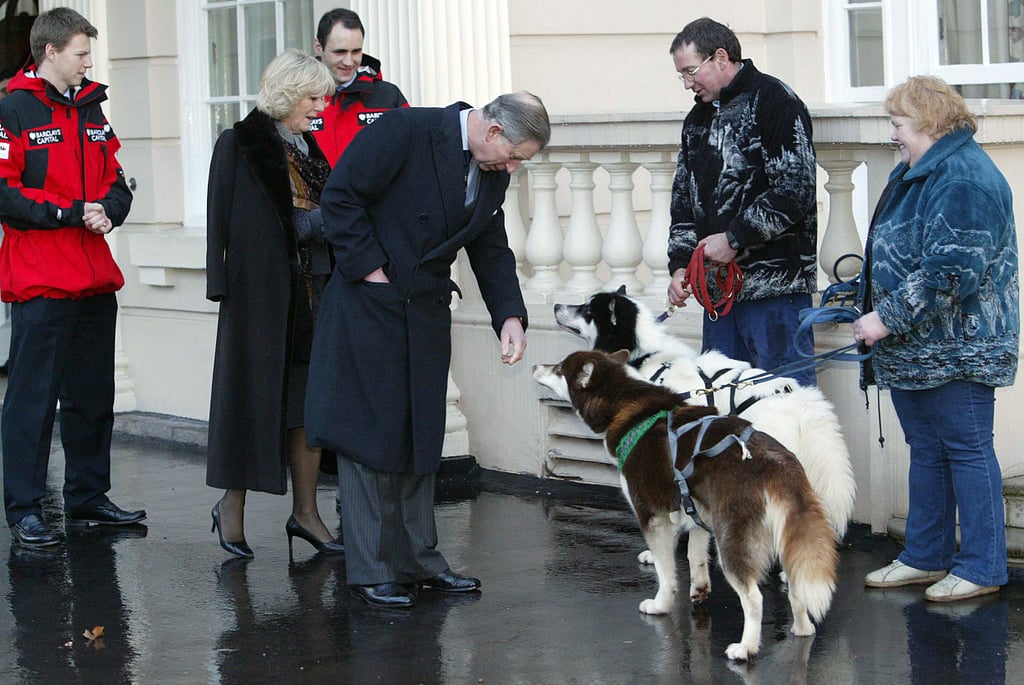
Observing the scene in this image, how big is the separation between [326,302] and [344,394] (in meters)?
0.36

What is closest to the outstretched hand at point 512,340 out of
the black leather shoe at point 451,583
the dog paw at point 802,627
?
the black leather shoe at point 451,583

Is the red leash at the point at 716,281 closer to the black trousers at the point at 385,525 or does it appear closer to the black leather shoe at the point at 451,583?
the black trousers at the point at 385,525

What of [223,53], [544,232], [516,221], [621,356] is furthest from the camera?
[223,53]

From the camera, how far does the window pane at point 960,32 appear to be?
9.25 meters

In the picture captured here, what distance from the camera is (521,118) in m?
5.32

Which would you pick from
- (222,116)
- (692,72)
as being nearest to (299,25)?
(222,116)

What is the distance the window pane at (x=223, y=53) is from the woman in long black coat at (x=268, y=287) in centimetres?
376

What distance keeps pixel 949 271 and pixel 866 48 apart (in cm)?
479

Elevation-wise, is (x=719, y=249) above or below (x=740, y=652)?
above

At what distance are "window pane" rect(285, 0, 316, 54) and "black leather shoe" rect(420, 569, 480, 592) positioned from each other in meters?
4.56

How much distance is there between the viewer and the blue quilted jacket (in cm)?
528

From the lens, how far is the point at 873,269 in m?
5.61

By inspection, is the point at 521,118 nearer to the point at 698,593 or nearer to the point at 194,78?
the point at 698,593

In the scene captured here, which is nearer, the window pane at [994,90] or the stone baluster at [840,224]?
the stone baluster at [840,224]
